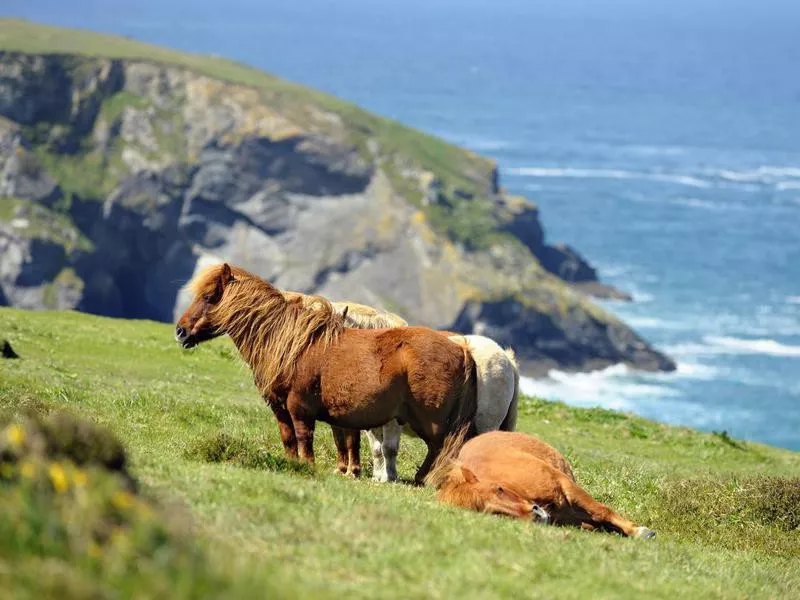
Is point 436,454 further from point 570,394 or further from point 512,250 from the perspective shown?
point 512,250

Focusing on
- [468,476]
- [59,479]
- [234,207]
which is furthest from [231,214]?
[59,479]

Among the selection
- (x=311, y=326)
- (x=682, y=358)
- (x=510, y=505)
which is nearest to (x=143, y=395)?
(x=311, y=326)

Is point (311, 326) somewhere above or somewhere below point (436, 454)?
above

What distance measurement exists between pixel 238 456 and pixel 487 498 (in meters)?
3.24

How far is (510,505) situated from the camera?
14.6m

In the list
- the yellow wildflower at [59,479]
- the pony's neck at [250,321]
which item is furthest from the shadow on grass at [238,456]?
the yellow wildflower at [59,479]

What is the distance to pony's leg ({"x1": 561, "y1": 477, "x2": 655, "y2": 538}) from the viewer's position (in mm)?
14906

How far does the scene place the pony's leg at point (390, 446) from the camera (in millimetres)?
17641

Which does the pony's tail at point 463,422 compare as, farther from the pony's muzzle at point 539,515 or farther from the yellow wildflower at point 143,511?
the yellow wildflower at point 143,511

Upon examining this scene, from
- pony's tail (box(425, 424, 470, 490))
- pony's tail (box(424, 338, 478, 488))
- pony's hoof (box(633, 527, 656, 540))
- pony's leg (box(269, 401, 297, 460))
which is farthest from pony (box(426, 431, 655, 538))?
pony's leg (box(269, 401, 297, 460))

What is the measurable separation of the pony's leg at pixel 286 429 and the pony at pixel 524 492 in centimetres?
263

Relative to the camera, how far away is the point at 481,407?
17.6 m

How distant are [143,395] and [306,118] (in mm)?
154718

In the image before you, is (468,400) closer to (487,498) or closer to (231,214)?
(487,498)
